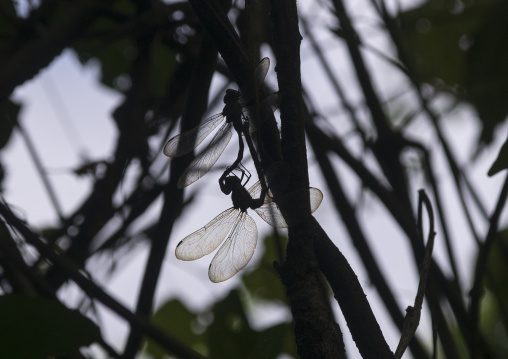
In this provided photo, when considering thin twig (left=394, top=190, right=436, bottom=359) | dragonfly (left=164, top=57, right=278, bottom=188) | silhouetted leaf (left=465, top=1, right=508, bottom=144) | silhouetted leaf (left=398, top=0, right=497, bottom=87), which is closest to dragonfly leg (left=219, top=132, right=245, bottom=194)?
dragonfly (left=164, top=57, right=278, bottom=188)

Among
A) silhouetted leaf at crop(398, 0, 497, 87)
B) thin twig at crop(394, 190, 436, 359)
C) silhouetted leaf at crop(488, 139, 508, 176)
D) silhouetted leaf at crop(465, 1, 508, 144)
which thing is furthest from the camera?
silhouetted leaf at crop(398, 0, 497, 87)

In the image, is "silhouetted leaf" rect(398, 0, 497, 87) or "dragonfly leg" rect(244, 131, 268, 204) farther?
"silhouetted leaf" rect(398, 0, 497, 87)

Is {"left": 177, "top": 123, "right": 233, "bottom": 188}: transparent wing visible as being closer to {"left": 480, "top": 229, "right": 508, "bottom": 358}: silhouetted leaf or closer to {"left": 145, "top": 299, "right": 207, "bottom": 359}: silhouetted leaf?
{"left": 480, "top": 229, "right": 508, "bottom": 358}: silhouetted leaf

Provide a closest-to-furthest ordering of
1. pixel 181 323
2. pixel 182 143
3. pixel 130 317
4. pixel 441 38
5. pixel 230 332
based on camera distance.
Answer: pixel 130 317 < pixel 182 143 < pixel 230 332 < pixel 181 323 < pixel 441 38

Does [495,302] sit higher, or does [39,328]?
[495,302]

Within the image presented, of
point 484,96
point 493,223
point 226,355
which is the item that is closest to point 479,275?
point 493,223

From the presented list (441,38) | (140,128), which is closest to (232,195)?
(140,128)

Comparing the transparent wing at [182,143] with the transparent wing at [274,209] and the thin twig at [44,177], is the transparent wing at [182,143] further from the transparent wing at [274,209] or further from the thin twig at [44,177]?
the thin twig at [44,177]

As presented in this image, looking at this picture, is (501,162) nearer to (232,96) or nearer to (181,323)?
(232,96)
